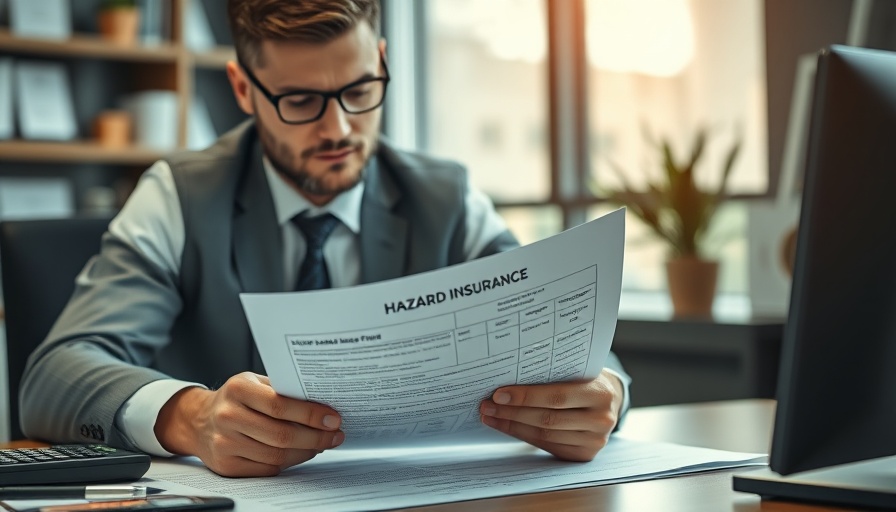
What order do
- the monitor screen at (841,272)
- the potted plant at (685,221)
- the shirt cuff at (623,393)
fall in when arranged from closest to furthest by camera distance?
the monitor screen at (841,272)
the shirt cuff at (623,393)
the potted plant at (685,221)

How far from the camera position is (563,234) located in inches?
35.5

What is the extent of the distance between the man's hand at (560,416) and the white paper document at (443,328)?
0.04 m

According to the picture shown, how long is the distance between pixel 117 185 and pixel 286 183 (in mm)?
2827

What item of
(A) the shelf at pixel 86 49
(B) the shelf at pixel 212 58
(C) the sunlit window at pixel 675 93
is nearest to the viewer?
(C) the sunlit window at pixel 675 93

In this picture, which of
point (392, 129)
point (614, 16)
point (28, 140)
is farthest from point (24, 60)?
point (614, 16)

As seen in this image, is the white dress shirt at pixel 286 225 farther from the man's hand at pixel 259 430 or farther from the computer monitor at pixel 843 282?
the computer monitor at pixel 843 282

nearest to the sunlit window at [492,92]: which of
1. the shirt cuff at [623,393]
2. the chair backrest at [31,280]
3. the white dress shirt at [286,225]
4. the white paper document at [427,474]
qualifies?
the white dress shirt at [286,225]

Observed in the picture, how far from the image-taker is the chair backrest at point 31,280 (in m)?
1.52

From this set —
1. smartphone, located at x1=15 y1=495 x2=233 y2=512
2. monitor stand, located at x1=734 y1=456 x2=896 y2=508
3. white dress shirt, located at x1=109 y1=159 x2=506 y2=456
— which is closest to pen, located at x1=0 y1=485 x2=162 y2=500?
smartphone, located at x1=15 y1=495 x2=233 y2=512

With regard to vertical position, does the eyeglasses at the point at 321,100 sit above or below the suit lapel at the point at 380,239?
above

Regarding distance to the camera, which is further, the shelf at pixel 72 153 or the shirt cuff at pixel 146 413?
the shelf at pixel 72 153

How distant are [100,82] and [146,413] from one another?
334 cm

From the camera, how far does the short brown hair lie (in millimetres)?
1449

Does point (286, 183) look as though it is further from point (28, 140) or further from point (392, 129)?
point (392, 129)
